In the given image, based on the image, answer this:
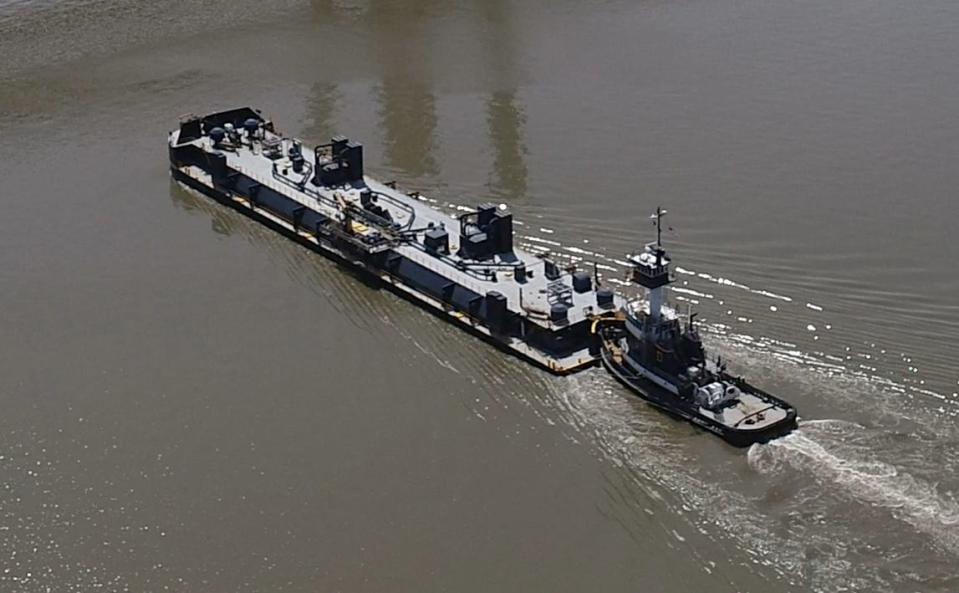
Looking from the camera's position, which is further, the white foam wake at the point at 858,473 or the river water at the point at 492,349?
the river water at the point at 492,349

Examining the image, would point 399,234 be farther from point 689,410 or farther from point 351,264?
point 689,410

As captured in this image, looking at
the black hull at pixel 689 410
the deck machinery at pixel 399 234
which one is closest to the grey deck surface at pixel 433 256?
the deck machinery at pixel 399 234

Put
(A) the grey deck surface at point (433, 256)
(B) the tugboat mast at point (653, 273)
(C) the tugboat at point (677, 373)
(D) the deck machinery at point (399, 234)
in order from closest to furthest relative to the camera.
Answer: (C) the tugboat at point (677, 373), (B) the tugboat mast at point (653, 273), (D) the deck machinery at point (399, 234), (A) the grey deck surface at point (433, 256)

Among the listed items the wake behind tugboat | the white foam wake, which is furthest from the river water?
the wake behind tugboat

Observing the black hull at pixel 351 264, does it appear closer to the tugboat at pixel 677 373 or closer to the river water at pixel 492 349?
the river water at pixel 492 349

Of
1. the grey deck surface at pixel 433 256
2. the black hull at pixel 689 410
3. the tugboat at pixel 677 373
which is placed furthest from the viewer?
the grey deck surface at pixel 433 256

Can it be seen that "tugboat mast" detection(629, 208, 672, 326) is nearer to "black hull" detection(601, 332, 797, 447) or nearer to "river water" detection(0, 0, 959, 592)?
"black hull" detection(601, 332, 797, 447)

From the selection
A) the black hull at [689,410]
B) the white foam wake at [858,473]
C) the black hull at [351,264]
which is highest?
the black hull at [351,264]
